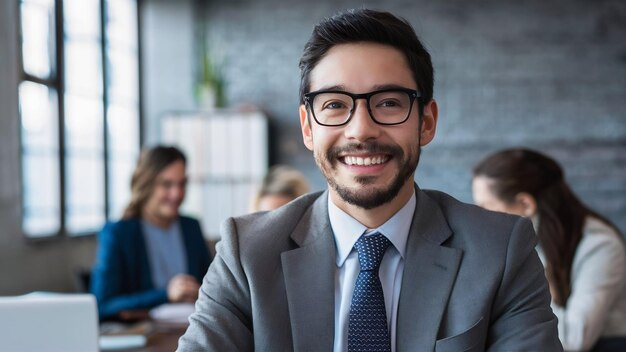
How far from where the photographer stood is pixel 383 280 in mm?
1539

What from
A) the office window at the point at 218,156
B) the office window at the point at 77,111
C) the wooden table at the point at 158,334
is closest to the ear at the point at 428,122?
the wooden table at the point at 158,334

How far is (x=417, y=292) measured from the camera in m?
1.49

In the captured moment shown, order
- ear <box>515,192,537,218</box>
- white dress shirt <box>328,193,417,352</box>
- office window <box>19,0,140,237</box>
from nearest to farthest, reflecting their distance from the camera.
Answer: white dress shirt <box>328,193,417,352</box>, ear <box>515,192,537,218</box>, office window <box>19,0,140,237</box>

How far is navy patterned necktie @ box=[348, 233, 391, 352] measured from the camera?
1471 mm

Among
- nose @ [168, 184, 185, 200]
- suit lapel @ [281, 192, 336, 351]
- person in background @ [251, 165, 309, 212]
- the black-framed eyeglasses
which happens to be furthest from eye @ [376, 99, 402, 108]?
nose @ [168, 184, 185, 200]

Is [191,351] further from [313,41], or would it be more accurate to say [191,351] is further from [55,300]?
[313,41]

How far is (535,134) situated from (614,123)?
28.6 inches

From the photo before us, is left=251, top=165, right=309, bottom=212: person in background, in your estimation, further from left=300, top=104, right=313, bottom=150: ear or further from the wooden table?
left=300, top=104, right=313, bottom=150: ear

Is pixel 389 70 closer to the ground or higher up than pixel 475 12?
closer to the ground

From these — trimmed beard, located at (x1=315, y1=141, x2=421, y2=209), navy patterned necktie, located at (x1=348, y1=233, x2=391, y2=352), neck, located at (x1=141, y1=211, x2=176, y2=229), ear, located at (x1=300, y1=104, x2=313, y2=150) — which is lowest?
neck, located at (x1=141, y1=211, x2=176, y2=229)

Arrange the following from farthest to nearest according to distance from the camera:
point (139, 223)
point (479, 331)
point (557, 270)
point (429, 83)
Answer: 1. point (139, 223)
2. point (557, 270)
3. point (429, 83)
4. point (479, 331)

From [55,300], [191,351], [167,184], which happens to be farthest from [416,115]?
[167,184]

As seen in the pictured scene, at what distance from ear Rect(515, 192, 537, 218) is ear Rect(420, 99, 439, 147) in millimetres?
1412

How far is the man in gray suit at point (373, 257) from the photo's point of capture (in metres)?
1.45
